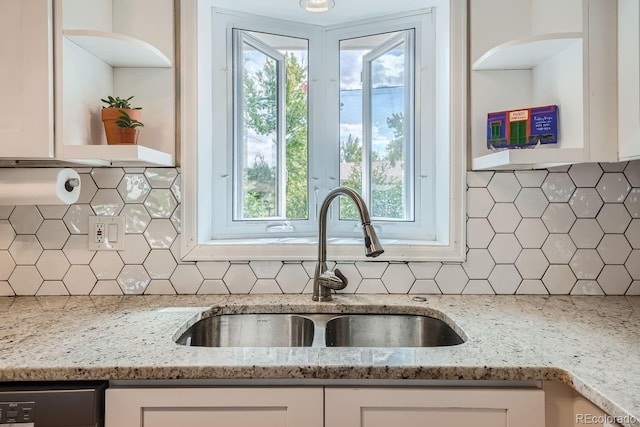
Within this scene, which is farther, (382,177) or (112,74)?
(382,177)

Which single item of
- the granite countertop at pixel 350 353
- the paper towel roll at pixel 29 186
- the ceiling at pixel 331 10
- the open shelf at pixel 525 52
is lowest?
the granite countertop at pixel 350 353

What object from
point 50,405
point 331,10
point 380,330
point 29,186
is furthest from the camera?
point 331,10

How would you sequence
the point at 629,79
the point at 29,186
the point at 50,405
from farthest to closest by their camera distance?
the point at 29,186
the point at 629,79
the point at 50,405

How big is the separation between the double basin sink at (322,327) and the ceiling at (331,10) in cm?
123

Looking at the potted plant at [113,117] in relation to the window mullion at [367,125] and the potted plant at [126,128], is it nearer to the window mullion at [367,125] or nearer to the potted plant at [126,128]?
the potted plant at [126,128]

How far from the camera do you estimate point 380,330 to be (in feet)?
4.29

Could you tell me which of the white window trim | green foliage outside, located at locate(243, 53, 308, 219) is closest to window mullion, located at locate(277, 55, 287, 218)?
green foliage outside, located at locate(243, 53, 308, 219)

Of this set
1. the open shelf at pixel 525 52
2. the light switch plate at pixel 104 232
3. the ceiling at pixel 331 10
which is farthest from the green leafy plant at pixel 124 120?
the open shelf at pixel 525 52

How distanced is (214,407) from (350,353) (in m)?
0.32

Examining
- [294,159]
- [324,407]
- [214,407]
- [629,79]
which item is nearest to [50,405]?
[214,407]

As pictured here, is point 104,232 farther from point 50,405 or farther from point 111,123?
point 50,405

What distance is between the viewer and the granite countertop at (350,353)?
808 millimetres

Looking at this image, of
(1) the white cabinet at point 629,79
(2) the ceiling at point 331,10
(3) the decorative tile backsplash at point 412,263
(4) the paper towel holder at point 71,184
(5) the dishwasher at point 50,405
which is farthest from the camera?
(2) the ceiling at point 331,10

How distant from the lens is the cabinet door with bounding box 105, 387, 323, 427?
84 cm
